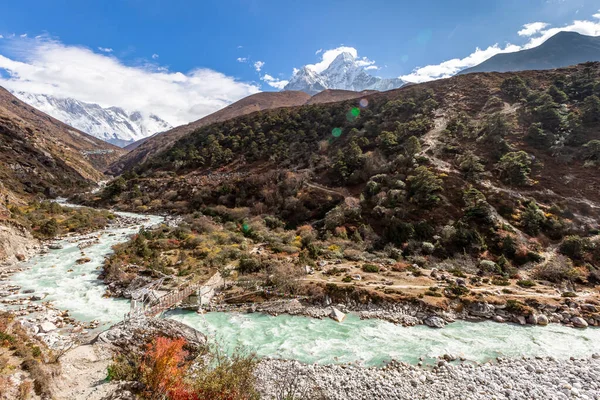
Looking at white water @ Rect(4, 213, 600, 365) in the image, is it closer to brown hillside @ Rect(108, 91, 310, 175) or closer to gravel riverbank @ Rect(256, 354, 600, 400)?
gravel riverbank @ Rect(256, 354, 600, 400)

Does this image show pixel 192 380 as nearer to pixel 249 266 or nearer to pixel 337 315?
pixel 337 315

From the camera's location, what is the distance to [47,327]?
47.8 ft

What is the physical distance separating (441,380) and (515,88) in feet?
240

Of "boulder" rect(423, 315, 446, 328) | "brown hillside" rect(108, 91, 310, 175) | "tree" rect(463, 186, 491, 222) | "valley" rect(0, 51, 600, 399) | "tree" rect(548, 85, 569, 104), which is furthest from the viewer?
"brown hillside" rect(108, 91, 310, 175)

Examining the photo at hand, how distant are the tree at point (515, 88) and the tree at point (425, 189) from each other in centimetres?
4128

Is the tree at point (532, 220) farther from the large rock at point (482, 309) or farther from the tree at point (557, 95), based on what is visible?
the tree at point (557, 95)

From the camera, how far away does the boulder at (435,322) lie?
1670 cm

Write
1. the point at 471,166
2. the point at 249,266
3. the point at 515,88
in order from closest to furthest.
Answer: the point at 249,266 < the point at 471,166 < the point at 515,88

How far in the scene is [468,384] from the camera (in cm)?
1178

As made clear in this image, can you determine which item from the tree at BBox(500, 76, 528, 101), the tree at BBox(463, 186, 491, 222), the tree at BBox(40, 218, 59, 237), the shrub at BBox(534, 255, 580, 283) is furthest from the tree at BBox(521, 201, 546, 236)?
the tree at BBox(40, 218, 59, 237)

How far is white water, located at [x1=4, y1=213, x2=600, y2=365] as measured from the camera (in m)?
14.1

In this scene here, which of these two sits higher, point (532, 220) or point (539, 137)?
point (539, 137)

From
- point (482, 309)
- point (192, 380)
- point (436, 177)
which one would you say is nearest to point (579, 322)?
point (482, 309)

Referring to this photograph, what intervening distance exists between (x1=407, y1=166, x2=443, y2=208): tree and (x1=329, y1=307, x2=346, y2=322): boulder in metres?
21.0
